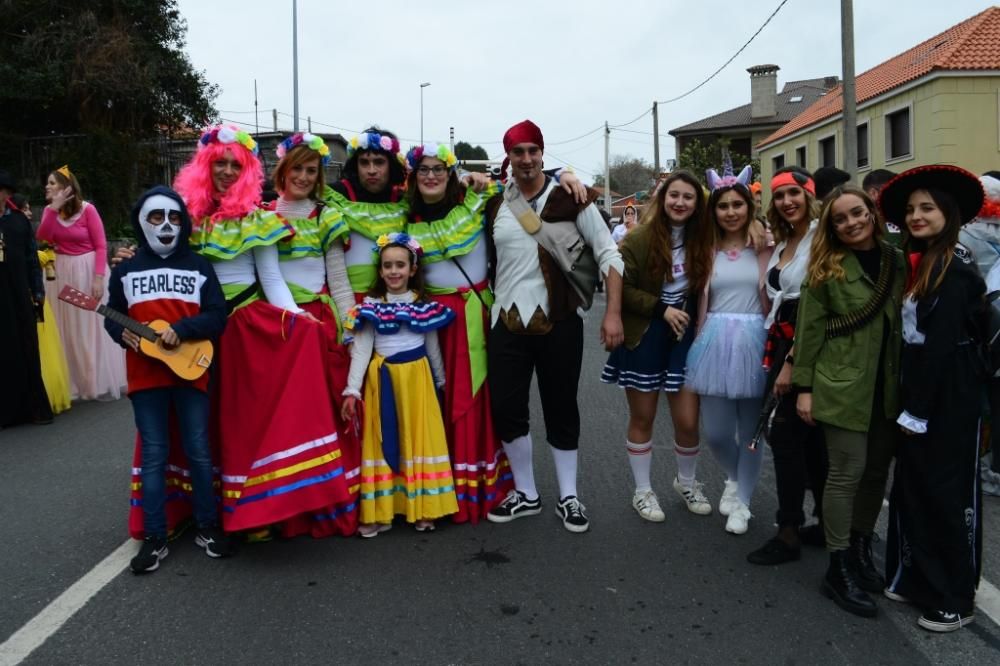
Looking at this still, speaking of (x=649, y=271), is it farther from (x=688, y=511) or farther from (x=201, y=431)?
(x=201, y=431)

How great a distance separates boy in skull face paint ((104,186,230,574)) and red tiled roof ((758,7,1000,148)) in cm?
1886

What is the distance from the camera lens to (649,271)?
12.6ft

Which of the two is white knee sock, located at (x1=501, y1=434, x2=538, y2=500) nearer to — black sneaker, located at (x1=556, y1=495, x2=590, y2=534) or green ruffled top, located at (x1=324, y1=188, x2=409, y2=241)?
black sneaker, located at (x1=556, y1=495, x2=590, y2=534)

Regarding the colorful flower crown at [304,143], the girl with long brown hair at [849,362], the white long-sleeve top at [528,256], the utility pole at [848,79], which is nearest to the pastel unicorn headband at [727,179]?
the white long-sleeve top at [528,256]

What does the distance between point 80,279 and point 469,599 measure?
17.5 ft

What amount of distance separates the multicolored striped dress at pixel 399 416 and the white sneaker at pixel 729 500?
1.35m

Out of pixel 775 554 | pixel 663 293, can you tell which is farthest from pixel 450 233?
pixel 775 554

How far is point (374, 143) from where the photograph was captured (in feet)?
12.5

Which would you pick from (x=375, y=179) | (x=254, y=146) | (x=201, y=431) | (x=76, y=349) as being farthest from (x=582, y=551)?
(x=76, y=349)

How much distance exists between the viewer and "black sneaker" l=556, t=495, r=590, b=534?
3752mm

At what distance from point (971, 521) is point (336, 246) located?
289cm

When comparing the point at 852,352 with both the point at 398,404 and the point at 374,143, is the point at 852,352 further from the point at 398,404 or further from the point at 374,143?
the point at 374,143

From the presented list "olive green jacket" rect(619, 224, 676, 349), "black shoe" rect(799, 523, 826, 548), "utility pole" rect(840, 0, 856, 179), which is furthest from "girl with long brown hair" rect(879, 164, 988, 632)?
"utility pole" rect(840, 0, 856, 179)

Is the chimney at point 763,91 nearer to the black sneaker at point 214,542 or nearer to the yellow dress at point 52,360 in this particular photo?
the yellow dress at point 52,360
